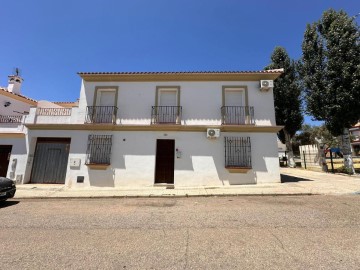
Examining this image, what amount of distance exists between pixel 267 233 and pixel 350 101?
12433 mm

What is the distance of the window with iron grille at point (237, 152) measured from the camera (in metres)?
10.6

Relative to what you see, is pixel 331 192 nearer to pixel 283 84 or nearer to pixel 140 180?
pixel 140 180

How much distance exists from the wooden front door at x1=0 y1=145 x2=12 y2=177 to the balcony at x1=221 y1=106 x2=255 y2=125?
12.4m

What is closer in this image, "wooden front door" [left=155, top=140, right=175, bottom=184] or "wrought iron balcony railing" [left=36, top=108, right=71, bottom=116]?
"wooden front door" [left=155, top=140, right=175, bottom=184]

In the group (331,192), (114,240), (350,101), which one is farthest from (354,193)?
(114,240)

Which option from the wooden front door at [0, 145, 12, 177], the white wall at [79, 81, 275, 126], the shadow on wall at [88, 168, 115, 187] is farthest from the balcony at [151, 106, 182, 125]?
the wooden front door at [0, 145, 12, 177]

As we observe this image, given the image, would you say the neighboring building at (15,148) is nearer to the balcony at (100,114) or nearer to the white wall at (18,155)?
the white wall at (18,155)

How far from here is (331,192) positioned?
7891 mm

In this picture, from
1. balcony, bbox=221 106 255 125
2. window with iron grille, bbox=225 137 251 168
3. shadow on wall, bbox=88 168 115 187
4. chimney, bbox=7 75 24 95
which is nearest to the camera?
window with iron grille, bbox=225 137 251 168

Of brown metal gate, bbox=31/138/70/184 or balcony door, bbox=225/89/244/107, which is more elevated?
balcony door, bbox=225/89/244/107

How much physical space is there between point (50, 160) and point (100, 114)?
12.8ft

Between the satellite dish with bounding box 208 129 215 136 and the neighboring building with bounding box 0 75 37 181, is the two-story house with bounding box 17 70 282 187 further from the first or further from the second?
the neighboring building with bounding box 0 75 37 181

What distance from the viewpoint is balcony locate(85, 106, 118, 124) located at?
37.3 feet

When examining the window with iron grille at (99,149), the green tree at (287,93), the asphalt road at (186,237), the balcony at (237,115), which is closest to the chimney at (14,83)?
the window with iron grille at (99,149)
